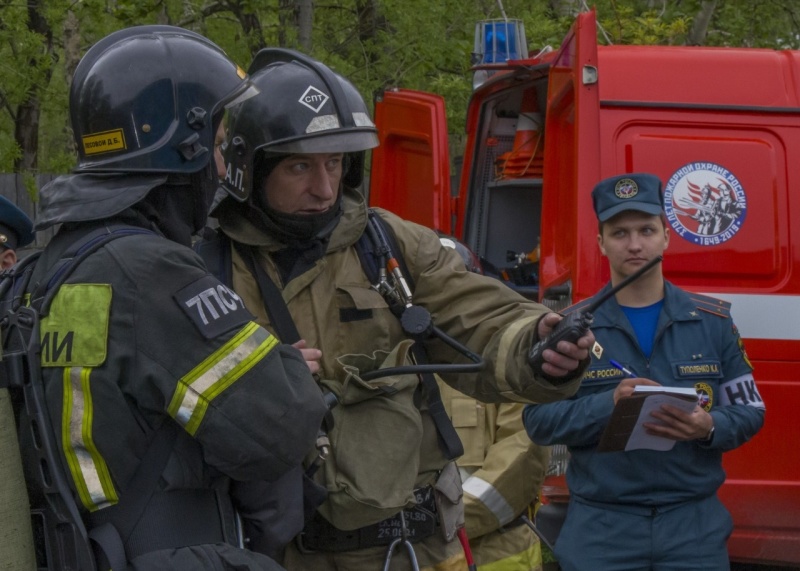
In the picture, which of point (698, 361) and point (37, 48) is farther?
point (37, 48)

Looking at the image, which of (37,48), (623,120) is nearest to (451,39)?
(37,48)

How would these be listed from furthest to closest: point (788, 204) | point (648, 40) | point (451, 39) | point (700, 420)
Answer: point (451, 39)
point (648, 40)
point (788, 204)
point (700, 420)

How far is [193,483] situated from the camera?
216 centimetres

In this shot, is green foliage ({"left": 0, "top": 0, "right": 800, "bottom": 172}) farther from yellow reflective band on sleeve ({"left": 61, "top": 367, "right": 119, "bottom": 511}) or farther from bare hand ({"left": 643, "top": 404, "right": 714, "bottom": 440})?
yellow reflective band on sleeve ({"left": 61, "top": 367, "right": 119, "bottom": 511})

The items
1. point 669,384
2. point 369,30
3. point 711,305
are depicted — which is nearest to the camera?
point 669,384

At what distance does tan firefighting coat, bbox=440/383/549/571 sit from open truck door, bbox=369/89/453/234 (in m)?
2.15

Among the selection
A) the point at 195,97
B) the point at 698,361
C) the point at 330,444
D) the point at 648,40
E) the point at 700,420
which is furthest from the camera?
the point at 648,40

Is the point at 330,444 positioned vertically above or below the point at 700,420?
above

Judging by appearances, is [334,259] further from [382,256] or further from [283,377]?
[283,377]

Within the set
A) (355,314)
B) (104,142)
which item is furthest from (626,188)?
(104,142)

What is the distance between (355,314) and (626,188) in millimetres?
1423

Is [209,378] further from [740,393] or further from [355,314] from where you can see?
[740,393]

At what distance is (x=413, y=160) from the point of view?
7133mm

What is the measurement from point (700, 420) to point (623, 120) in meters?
1.46
